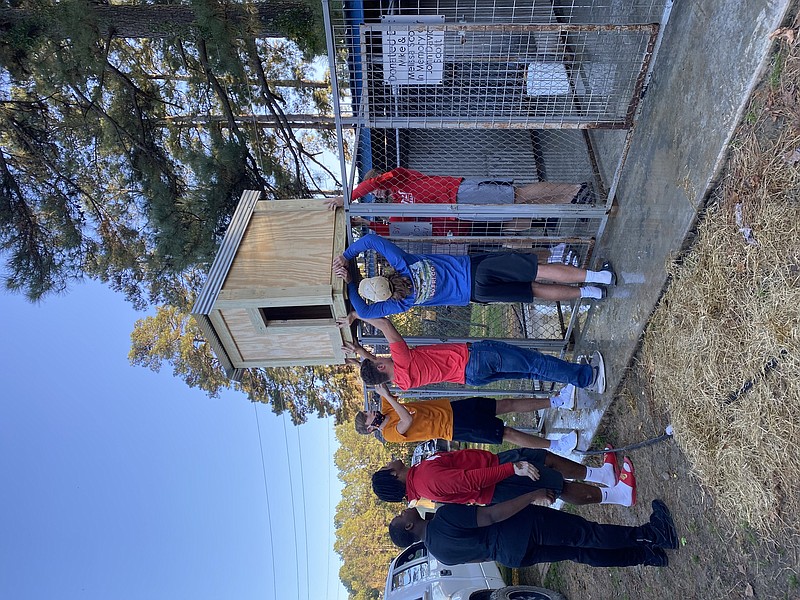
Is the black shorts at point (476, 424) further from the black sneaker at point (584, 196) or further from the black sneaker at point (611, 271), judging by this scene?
the black sneaker at point (584, 196)

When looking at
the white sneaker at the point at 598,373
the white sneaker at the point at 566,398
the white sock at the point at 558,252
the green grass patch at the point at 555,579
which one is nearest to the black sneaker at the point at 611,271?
the white sock at the point at 558,252

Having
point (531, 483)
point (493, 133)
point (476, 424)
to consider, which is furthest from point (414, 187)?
point (531, 483)

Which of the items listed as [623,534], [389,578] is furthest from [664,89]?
[389,578]

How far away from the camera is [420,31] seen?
4105 mm

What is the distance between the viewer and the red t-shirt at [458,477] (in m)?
4.70

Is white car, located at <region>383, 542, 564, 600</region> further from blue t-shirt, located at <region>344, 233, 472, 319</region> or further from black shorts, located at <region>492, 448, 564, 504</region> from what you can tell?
blue t-shirt, located at <region>344, 233, 472, 319</region>

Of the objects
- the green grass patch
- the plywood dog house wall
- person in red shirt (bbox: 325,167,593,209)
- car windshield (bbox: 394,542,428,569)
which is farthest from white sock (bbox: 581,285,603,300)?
car windshield (bbox: 394,542,428,569)

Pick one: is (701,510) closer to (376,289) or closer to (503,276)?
(503,276)

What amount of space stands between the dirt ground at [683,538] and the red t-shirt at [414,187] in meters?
2.27

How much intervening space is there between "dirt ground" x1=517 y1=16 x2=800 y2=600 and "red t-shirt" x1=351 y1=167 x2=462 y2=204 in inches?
88.0

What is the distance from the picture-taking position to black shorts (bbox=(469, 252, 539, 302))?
15.5ft

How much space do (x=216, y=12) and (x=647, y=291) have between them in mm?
5636

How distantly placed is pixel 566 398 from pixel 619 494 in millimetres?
1169

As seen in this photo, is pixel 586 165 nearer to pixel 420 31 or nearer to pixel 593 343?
pixel 593 343
